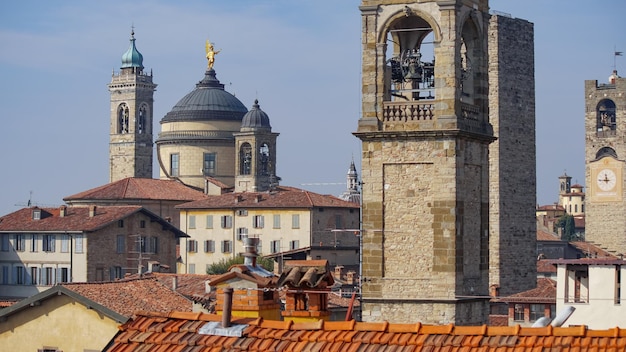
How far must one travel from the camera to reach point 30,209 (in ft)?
314

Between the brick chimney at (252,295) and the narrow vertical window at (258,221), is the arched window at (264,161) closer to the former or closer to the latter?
the narrow vertical window at (258,221)

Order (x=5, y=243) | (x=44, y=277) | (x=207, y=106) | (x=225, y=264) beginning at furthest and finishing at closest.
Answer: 1. (x=207, y=106)
2. (x=225, y=264)
3. (x=5, y=243)
4. (x=44, y=277)

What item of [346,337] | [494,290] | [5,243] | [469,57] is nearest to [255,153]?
[5,243]

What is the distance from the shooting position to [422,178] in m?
35.2

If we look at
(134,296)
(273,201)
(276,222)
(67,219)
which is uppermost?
(273,201)

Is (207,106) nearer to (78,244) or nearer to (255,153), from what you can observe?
(255,153)

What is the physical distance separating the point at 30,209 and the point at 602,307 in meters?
64.6

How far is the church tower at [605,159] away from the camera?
11000 centimetres

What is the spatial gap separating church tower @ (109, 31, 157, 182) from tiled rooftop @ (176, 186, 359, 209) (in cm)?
3451

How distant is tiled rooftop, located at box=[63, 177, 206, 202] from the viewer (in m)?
115

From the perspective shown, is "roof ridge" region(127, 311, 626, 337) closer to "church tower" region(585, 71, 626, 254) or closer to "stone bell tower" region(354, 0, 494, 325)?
"stone bell tower" region(354, 0, 494, 325)

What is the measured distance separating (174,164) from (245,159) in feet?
22.2

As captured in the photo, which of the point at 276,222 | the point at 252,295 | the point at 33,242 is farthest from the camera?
the point at 276,222

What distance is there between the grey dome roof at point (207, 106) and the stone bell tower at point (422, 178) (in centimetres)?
9448
